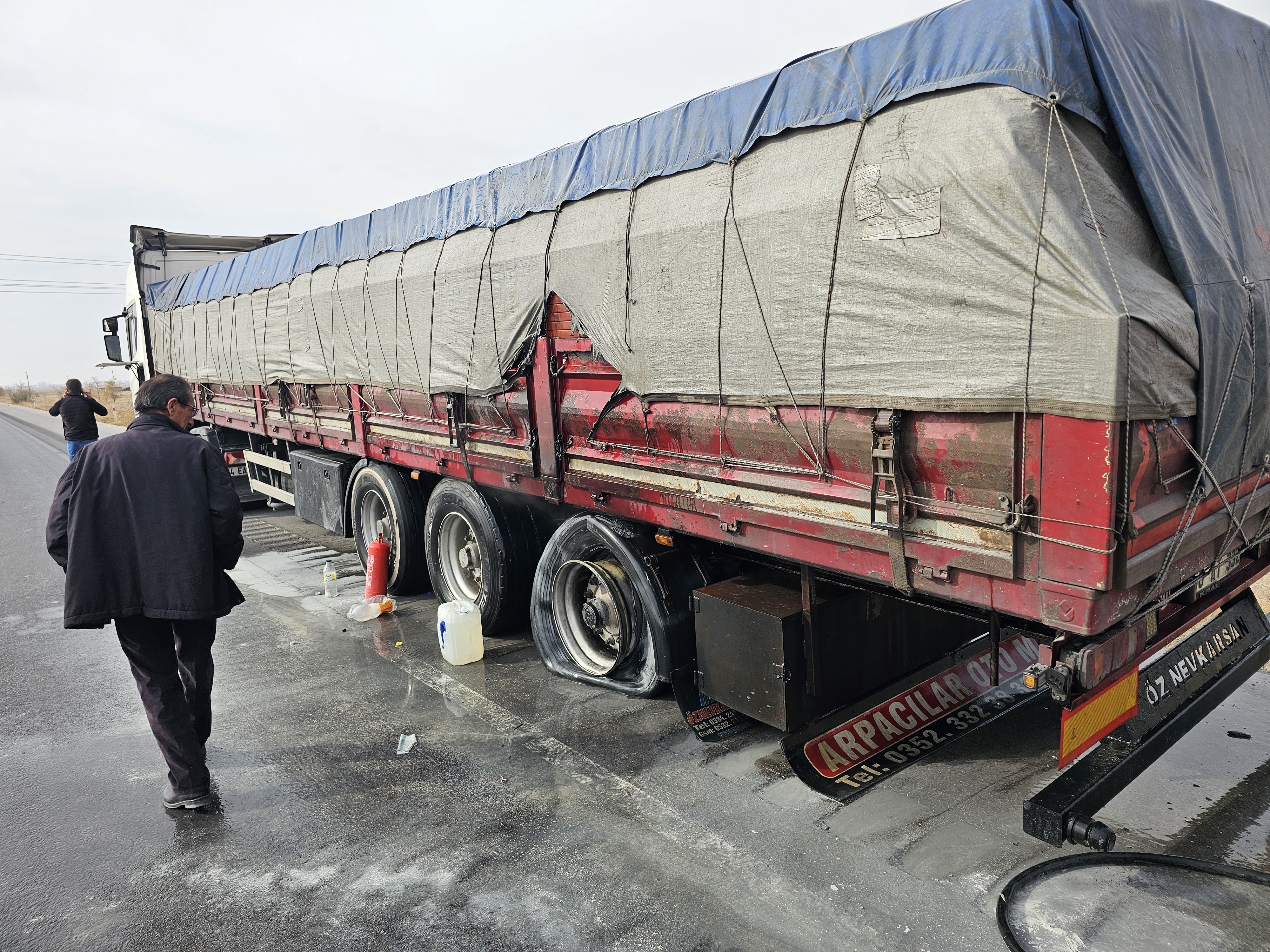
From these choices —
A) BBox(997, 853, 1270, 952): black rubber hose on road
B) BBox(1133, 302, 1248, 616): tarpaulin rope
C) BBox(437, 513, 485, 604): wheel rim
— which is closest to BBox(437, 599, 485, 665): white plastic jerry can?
BBox(437, 513, 485, 604): wheel rim

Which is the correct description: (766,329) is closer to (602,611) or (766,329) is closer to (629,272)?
(629,272)

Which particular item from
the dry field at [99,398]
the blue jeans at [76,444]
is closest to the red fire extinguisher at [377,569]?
the blue jeans at [76,444]

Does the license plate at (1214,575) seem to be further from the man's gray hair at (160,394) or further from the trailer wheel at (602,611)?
the man's gray hair at (160,394)

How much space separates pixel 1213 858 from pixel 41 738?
5672mm

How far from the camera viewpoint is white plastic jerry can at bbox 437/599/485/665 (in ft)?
18.2

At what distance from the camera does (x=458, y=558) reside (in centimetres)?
652

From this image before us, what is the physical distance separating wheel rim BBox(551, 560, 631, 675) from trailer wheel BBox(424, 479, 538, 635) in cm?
70

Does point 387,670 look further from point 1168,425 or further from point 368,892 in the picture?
→ point 1168,425

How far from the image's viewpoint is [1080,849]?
328cm

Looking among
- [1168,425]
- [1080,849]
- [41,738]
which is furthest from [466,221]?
[1080,849]

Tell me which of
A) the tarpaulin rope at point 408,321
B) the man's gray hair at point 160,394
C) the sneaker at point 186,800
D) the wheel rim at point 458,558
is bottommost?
the sneaker at point 186,800

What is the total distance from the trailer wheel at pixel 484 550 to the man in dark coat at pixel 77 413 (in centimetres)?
868

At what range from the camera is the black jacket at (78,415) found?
40.9 feet

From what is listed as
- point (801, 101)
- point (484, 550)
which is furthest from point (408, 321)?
point (801, 101)
